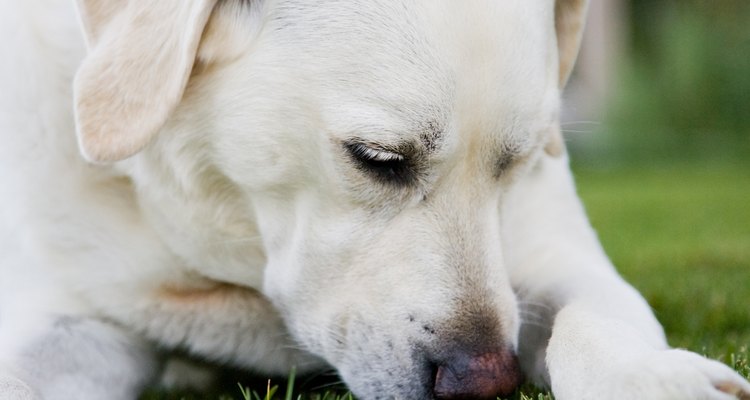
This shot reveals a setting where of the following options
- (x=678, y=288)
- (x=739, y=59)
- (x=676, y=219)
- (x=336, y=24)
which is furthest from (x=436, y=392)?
(x=739, y=59)

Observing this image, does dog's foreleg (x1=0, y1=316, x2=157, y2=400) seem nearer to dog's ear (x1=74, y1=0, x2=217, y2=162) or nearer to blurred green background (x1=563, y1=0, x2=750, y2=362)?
dog's ear (x1=74, y1=0, x2=217, y2=162)

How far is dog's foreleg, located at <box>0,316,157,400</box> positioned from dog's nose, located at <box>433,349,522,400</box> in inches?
36.4

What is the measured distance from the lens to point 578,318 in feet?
7.05

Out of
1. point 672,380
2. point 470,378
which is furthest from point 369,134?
point 672,380

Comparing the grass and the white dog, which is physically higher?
the white dog

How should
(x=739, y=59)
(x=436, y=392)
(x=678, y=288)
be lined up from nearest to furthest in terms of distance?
1. (x=436, y=392)
2. (x=678, y=288)
3. (x=739, y=59)

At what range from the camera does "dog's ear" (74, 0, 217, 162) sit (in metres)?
2.16

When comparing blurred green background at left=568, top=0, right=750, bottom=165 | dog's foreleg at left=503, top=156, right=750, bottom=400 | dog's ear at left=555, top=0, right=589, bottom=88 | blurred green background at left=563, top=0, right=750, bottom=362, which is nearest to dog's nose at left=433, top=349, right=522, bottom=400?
dog's foreleg at left=503, top=156, right=750, bottom=400

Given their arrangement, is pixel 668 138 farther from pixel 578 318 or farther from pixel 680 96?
pixel 578 318

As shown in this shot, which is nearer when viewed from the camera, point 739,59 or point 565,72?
point 565,72

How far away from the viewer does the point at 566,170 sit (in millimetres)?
2959

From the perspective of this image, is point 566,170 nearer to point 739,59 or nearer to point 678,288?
point 678,288

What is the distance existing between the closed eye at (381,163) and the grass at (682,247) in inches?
18.5

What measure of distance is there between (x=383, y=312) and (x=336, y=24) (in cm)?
62
